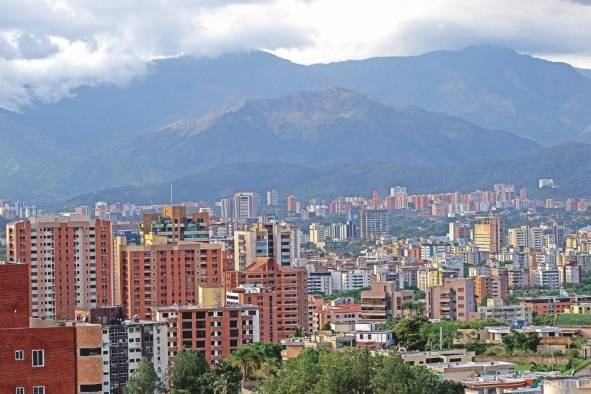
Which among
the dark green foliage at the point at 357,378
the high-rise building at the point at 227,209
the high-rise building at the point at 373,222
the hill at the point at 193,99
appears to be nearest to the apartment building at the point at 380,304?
the dark green foliage at the point at 357,378

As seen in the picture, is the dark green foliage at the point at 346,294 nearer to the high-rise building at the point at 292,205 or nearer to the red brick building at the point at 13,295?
the red brick building at the point at 13,295

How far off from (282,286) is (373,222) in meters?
66.6

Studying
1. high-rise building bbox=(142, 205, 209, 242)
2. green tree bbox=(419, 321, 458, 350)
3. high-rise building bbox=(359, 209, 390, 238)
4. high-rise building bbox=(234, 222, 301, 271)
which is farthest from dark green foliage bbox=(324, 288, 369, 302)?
high-rise building bbox=(359, 209, 390, 238)

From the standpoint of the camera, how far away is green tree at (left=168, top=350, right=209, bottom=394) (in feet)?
77.0

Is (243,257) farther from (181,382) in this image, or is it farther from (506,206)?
(506,206)

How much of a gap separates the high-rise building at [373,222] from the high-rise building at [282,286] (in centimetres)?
6346

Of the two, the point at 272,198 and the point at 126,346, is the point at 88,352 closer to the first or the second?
the point at 126,346

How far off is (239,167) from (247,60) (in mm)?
52385

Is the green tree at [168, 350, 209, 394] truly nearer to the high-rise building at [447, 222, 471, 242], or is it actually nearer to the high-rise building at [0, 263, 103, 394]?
the high-rise building at [0, 263, 103, 394]

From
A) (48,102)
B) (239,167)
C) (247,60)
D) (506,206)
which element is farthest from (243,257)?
(247,60)

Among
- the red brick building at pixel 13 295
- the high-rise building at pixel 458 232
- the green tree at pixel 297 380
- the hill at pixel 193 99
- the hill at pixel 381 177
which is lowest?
the high-rise building at pixel 458 232

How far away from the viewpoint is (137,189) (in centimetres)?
13000

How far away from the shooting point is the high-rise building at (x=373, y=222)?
335 ft

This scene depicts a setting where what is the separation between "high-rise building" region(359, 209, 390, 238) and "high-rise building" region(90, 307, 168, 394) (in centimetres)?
7460
